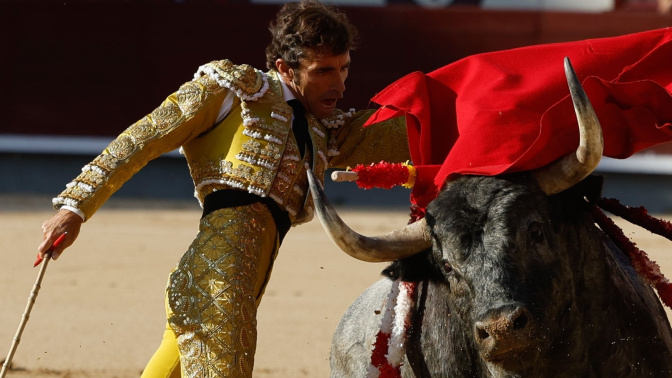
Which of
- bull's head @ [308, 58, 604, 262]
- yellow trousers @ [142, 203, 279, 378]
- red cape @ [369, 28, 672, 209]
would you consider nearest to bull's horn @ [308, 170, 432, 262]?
bull's head @ [308, 58, 604, 262]

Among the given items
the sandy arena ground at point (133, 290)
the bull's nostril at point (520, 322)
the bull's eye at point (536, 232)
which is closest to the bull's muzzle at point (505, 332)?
the bull's nostril at point (520, 322)

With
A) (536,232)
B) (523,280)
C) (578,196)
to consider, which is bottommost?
(523,280)

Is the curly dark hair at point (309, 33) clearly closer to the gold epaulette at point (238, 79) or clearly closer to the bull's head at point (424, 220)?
the gold epaulette at point (238, 79)

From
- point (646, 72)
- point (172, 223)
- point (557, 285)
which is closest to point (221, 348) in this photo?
point (557, 285)

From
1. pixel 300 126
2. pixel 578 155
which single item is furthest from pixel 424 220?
pixel 300 126

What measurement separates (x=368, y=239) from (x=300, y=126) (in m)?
0.51

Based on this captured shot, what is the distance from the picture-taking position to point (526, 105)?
2.47 metres

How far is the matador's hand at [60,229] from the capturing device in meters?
2.40

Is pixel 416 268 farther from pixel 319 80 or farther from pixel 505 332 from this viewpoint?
pixel 319 80

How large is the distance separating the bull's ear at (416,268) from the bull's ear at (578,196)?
30 centimetres

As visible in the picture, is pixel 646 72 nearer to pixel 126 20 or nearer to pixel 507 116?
pixel 507 116

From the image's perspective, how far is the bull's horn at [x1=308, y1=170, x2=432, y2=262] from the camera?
7.32ft

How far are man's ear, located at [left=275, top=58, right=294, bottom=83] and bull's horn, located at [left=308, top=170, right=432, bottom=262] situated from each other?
0.54 meters

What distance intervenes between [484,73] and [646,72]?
1.19 ft
